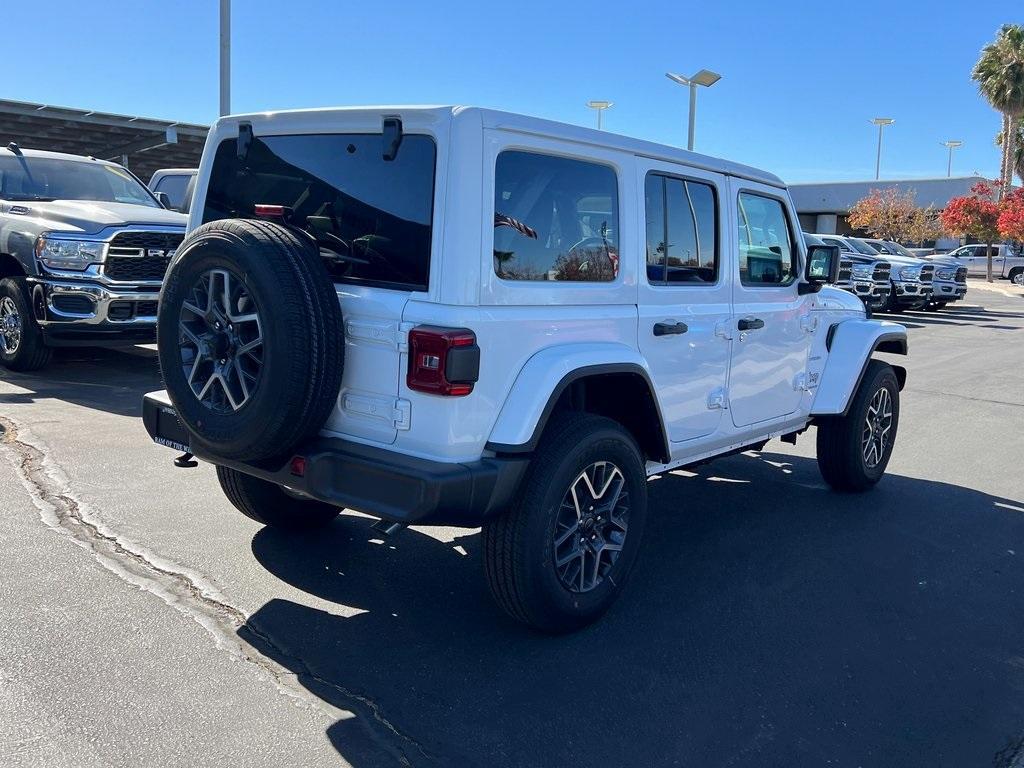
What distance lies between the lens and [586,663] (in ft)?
12.0

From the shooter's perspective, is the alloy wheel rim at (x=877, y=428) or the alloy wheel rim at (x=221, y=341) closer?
the alloy wheel rim at (x=221, y=341)

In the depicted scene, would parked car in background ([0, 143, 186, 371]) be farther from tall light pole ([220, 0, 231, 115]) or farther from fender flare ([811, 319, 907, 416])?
fender flare ([811, 319, 907, 416])

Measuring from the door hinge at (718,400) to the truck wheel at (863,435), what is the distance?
149cm

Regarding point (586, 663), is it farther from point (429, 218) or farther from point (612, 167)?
point (612, 167)

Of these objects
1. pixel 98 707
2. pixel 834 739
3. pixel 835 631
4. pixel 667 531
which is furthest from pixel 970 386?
pixel 98 707

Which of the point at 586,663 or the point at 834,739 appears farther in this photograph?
the point at 586,663

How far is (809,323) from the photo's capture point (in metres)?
5.55

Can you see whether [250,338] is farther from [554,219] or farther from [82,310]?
[82,310]

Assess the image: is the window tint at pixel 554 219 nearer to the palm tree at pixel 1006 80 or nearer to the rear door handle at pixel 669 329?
the rear door handle at pixel 669 329

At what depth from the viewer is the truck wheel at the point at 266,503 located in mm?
4664

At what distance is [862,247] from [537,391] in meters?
22.0

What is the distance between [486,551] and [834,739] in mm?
1411

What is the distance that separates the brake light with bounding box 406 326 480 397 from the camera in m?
3.28

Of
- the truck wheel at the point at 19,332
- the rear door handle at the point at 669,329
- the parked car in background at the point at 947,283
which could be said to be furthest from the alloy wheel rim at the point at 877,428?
the parked car in background at the point at 947,283
